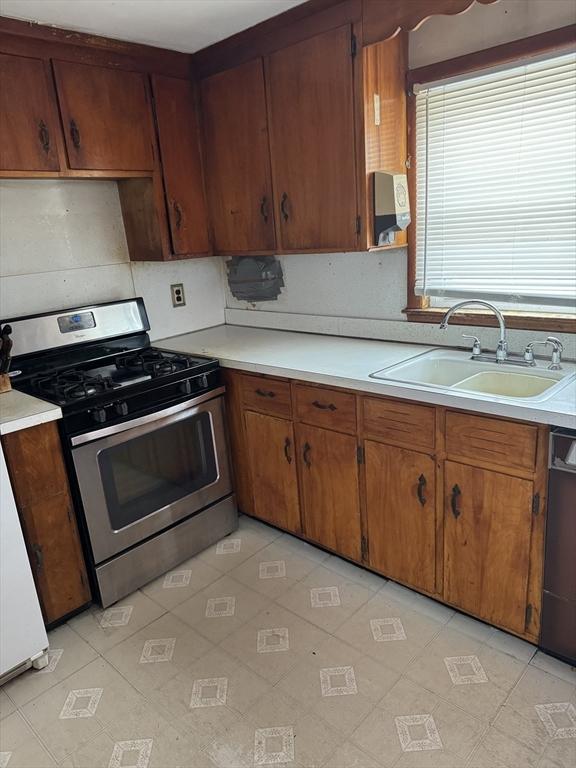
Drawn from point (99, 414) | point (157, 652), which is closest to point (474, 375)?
point (99, 414)

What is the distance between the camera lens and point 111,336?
274 cm

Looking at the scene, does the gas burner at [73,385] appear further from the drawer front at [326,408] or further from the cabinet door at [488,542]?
the cabinet door at [488,542]

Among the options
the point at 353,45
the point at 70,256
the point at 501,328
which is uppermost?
the point at 353,45

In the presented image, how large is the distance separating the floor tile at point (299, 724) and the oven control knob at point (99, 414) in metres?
1.13

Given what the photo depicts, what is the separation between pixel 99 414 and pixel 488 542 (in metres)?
1.48

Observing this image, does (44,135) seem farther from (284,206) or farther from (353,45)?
(353,45)

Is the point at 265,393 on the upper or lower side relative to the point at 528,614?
upper

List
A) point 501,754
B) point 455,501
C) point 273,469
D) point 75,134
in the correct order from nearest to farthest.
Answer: point 501,754 < point 455,501 < point 75,134 < point 273,469

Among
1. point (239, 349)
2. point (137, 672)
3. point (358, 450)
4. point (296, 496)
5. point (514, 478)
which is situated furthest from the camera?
point (239, 349)

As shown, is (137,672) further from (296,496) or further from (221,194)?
(221,194)

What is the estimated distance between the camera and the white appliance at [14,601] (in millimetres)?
1839

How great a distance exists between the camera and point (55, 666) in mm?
1990

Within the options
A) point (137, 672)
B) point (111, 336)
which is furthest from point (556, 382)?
point (111, 336)

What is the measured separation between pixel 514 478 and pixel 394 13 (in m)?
1.68
